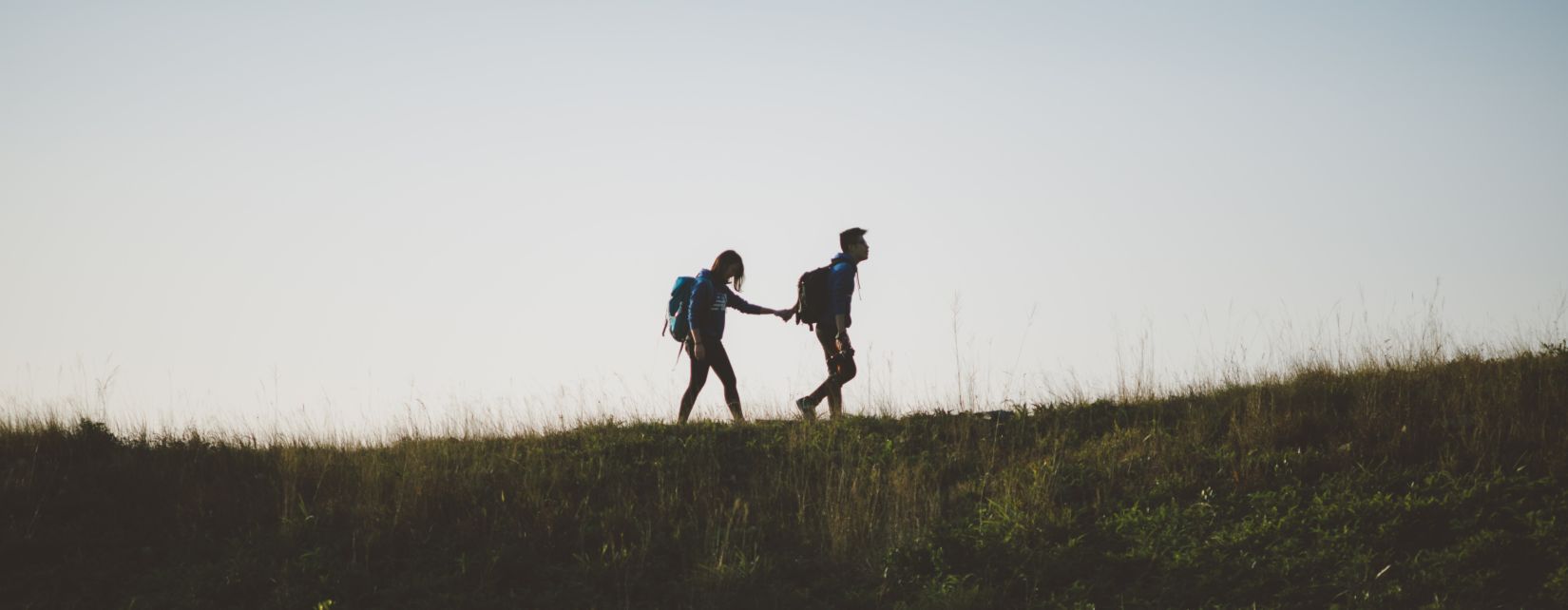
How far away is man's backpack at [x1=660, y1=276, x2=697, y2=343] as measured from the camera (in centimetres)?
1042

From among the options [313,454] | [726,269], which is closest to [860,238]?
[726,269]

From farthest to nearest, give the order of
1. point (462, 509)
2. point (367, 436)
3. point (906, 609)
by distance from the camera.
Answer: point (367, 436) < point (462, 509) < point (906, 609)

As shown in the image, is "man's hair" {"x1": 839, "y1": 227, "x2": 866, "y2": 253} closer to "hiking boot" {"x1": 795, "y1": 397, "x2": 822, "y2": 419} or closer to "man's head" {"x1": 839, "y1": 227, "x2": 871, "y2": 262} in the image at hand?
"man's head" {"x1": 839, "y1": 227, "x2": 871, "y2": 262}

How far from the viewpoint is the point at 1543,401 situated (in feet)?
28.5

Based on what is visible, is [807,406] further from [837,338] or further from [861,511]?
[861,511]

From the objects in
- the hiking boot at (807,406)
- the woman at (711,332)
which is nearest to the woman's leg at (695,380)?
the woman at (711,332)

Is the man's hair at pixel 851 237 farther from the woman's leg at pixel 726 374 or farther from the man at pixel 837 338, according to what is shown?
the woman's leg at pixel 726 374

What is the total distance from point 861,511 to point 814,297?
3.18 meters

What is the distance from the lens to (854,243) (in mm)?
10562

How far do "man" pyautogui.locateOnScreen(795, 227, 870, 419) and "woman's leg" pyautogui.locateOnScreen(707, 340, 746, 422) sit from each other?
2.01 ft

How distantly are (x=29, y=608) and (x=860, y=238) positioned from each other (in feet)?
24.1

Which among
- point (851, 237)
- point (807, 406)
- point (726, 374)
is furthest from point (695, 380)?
point (851, 237)

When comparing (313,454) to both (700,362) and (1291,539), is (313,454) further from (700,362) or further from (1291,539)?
(1291,539)

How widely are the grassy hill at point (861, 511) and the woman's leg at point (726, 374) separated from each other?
22.7 inches
